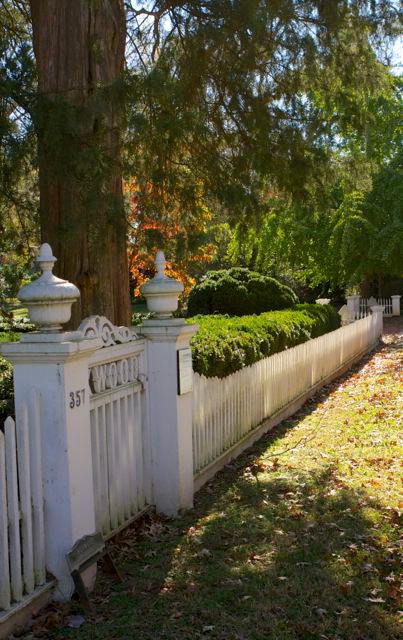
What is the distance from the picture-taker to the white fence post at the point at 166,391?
5.79 metres

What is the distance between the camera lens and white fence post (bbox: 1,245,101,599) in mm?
4074

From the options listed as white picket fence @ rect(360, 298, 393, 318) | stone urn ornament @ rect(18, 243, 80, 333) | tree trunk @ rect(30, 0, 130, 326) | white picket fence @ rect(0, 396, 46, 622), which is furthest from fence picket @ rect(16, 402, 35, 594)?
white picket fence @ rect(360, 298, 393, 318)

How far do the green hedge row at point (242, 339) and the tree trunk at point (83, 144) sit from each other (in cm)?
113

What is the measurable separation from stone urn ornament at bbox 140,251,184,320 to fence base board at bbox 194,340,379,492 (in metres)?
1.76

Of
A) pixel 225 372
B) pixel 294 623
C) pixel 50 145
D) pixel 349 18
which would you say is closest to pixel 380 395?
pixel 225 372

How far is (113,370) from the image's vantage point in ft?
17.0

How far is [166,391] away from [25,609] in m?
2.30

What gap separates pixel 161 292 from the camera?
5848 mm

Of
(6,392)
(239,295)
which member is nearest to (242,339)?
(6,392)

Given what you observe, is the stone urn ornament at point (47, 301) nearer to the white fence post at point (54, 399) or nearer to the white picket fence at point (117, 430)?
the white fence post at point (54, 399)

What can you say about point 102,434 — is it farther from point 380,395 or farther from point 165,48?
point 380,395

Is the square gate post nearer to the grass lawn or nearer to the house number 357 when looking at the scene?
the grass lawn

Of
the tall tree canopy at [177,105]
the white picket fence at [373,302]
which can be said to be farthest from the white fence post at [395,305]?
the tall tree canopy at [177,105]

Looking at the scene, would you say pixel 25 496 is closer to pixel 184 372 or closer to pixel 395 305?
pixel 184 372
